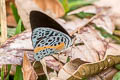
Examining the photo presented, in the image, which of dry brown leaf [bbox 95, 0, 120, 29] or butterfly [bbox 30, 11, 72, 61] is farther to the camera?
dry brown leaf [bbox 95, 0, 120, 29]

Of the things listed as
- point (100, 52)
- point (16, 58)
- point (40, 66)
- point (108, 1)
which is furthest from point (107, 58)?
point (108, 1)

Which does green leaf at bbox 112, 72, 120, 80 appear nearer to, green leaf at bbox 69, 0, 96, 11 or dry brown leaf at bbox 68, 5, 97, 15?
dry brown leaf at bbox 68, 5, 97, 15

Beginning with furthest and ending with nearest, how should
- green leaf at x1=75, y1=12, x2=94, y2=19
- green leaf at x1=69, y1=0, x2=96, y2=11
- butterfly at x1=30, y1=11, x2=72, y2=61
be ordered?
1. green leaf at x1=69, y1=0, x2=96, y2=11
2. green leaf at x1=75, y1=12, x2=94, y2=19
3. butterfly at x1=30, y1=11, x2=72, y2=61

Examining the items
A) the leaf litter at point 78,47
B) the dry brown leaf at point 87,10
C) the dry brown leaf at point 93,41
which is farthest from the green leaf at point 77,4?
the dry brown leaf at point 93,41

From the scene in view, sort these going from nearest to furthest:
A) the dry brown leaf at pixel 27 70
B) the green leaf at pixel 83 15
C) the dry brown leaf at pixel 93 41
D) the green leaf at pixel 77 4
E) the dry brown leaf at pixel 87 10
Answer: the dry brown leaf at pixel 27 70 → the dry brown leaf at pixel 93 41 → the green leaf at pixel 83 15 → the dry brown leaf at pixel 87 10 → the green leaf at pixel 77 4

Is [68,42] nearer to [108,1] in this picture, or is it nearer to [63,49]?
[63,49]

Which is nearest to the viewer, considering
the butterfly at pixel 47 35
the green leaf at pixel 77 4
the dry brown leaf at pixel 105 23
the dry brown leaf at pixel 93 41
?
the butterfly at pixel 47 35

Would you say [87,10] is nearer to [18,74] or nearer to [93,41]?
[93,41]

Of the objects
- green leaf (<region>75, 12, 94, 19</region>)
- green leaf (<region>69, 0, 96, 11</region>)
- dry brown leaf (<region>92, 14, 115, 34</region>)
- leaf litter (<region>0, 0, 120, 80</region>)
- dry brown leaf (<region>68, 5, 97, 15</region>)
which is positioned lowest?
leaf litter (<region>0, 0, 120, 80</region>)

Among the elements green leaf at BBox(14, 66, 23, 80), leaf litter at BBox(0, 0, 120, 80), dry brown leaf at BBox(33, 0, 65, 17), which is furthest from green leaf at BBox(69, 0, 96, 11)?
green leaf at BBox(14, 66, 23, 80)

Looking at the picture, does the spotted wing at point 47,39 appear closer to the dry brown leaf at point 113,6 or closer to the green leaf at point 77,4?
the dry brown leaf at point 113,6
